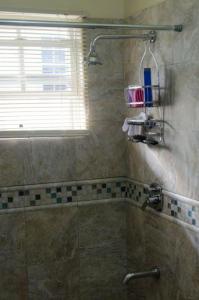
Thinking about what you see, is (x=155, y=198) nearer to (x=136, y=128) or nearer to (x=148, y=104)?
(x=136, y=128)

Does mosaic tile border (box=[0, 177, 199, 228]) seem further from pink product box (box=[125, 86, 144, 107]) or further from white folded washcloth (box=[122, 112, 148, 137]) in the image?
pink product box (box=[125, 86, 144, 107])

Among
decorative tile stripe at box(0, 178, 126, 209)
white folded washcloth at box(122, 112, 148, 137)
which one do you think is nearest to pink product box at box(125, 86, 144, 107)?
white folded washcloth at box(122, 112, 148, 137)

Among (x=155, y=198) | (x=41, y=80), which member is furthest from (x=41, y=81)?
(x=155, y=198)

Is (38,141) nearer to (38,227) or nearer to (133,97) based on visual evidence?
(38,227)

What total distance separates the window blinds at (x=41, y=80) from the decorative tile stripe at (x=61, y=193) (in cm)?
38

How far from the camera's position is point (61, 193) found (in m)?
2.59

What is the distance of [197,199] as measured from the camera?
1902 millimetres

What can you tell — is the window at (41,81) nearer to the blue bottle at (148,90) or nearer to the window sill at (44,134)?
the window sill at (44,134)

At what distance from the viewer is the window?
8.01 feet

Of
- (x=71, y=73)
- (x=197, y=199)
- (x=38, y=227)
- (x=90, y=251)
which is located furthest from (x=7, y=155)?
(x=197, y=199)

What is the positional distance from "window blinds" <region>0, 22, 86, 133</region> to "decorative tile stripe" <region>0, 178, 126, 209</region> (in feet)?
1.26

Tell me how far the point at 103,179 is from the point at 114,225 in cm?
35

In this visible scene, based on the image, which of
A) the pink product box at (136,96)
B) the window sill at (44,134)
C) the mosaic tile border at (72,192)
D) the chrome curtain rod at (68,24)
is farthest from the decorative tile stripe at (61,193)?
the chrome curtain rod at (68,24)

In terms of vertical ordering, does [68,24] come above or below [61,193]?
above
